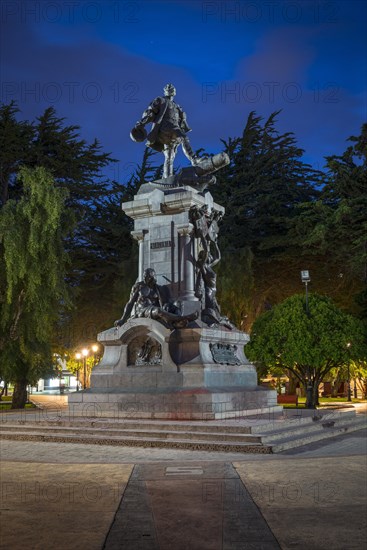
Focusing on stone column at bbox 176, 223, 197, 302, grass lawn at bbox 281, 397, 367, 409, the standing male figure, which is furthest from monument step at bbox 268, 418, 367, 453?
grass lawn at bbox 281, 397, 367, 409

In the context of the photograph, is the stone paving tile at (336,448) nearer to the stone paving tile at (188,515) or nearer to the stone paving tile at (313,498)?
the stone paving tile at (313,498)

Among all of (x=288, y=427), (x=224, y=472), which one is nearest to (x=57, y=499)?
(x=224, y=472)

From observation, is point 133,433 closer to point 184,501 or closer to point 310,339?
point 184,501

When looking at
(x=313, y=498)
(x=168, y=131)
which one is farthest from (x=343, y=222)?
(x=313, y=498)

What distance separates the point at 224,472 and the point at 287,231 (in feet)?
89.0

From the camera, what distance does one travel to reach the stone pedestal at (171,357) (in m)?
15.1

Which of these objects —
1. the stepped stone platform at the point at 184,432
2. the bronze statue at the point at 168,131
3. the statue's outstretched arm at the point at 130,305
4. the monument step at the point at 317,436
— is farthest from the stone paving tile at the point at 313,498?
the bronze statue at the point at 168,131

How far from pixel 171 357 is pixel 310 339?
45.7ft

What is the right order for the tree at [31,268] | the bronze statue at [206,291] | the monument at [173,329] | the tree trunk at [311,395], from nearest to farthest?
1. the monument at [173,329]
2. the bronze statue at [206,291]
3. the tree at [31,268]
4. the tree trunk at [311,395]

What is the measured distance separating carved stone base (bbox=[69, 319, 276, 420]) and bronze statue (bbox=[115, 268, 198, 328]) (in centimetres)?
23

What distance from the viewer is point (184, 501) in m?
7.03

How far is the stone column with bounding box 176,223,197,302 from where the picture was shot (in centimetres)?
1716

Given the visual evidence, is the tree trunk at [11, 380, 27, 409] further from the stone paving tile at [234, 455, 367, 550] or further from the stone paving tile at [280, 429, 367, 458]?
the stone paving tile at [234, 455, 367, 550]

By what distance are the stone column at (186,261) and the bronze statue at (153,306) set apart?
55 cm
